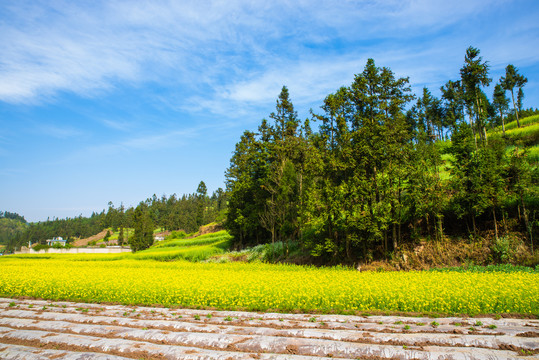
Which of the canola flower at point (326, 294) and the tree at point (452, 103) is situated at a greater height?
the tree at point (452, 103)

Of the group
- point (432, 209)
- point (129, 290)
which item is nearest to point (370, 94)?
point (432, 209)

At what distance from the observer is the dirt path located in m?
6.71

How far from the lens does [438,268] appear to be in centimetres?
2070

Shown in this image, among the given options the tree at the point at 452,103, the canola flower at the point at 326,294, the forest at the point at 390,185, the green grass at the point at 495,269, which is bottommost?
the green grass at the point at 495,269

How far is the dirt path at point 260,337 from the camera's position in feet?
22.0

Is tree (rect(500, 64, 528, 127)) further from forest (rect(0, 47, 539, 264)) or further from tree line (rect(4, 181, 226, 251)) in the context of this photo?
tree line (rect(4, 181, 226, 251))

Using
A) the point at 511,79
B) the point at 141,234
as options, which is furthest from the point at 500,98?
the point at 141,234

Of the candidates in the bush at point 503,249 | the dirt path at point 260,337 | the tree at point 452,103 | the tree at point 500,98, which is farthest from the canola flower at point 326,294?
the tree at point 500,98

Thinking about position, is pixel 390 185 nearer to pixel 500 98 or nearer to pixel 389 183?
pixel 389 183

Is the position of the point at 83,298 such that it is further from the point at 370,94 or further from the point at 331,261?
the point at 370,94

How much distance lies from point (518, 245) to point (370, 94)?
49.6 ft

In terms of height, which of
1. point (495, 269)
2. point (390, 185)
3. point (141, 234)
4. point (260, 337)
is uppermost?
point (390, 185)

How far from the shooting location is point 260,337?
7836mm

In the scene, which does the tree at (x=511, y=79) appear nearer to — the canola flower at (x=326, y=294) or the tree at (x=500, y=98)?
the tree at (x=500, y=98)
